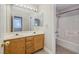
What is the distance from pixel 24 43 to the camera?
1438 mm

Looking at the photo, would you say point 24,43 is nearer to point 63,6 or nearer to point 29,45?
point 29,45

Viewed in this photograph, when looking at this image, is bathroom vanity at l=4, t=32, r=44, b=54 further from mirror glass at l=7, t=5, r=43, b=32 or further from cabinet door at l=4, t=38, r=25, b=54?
mirror glass at l=7, t=5, r=43, b=32

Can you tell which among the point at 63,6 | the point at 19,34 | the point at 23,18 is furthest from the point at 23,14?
the point at 63,6

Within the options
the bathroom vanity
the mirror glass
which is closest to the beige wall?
the mirror glass

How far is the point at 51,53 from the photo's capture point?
1.44 m

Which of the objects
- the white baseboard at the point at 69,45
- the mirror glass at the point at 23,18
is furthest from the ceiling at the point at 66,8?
the white baseboard at the point at 69,45

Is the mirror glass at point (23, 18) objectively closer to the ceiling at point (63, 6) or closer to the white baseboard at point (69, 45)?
the ceiling at point (63, 6)

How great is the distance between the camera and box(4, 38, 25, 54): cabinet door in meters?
1.31

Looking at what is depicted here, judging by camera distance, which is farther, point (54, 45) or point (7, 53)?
point (54, 45)

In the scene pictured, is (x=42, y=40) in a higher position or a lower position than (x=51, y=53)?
higher

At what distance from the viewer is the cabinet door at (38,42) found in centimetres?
148
